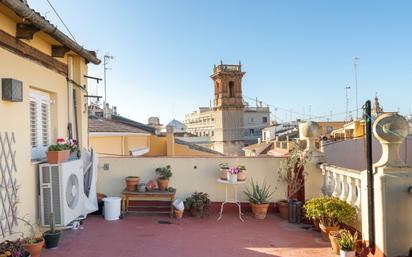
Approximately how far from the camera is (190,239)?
5.96 metres

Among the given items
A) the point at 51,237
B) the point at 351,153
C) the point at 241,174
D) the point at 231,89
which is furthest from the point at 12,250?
the point at 231,89

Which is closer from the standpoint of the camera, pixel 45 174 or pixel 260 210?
pixel 45 174

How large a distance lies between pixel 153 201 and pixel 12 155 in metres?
3.44

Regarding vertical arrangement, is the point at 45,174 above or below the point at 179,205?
above

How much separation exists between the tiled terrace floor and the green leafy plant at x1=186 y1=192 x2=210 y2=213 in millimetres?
255

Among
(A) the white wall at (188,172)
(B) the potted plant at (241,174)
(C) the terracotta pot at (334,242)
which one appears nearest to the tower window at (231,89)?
(A) the white wall at (188,172)

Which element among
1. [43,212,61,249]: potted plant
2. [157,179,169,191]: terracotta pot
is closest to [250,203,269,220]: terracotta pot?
[157,179,169,191]: terracotta pot

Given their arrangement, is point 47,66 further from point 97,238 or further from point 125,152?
point 125,152

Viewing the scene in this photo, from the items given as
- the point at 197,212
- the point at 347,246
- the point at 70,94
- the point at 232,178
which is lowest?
the point at 197,212

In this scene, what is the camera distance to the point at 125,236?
6.11m

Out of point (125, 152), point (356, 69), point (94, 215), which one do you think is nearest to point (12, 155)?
point (94, 215)

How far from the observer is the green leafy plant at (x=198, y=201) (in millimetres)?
7324

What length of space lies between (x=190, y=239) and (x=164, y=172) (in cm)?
216

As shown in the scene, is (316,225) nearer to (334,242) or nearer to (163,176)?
(334,242)
